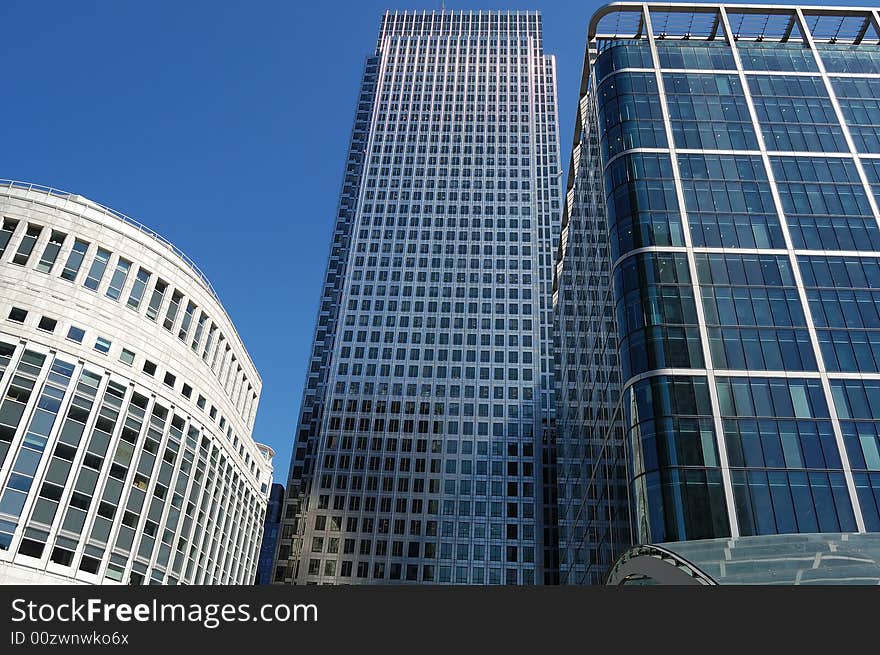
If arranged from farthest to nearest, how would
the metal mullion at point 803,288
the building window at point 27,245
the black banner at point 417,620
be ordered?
the building window at point 27,245, the metal mullion at point 803,288, the black banner at point 417,620

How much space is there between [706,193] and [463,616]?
52862 mm

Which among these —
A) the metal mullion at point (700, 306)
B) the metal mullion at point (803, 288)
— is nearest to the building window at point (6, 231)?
the metal mullion at point (700, 306)

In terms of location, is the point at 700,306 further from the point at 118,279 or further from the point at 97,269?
the point at 97,269

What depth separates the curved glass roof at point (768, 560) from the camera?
106ft

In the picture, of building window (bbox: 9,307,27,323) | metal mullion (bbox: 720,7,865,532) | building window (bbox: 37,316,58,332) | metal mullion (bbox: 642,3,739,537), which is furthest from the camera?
building window (bbox: 37,316,58,332)

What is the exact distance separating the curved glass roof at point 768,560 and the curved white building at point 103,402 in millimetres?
36126

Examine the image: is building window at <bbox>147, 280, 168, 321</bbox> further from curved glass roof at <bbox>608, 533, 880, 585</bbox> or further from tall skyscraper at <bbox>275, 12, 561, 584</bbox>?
tall skyscraper at <bbox>275, 12, 561, 584</bbox>

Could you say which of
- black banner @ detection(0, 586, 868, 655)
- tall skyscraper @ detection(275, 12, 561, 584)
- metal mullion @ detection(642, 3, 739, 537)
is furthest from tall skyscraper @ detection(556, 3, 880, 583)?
tall skyscraper @ detection(275, 12, 561, 584)

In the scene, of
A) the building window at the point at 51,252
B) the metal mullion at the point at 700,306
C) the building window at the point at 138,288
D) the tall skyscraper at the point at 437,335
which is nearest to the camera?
the metal mullion at the point at 700,306

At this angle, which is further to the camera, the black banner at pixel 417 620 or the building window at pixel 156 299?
the building window at pixel 156 299

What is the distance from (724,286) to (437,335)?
77293 millimetres

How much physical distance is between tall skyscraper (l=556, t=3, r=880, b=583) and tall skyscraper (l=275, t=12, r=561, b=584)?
36.5 meters

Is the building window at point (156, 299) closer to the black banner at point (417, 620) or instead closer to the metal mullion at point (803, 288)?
the black banner at point (417, 620)

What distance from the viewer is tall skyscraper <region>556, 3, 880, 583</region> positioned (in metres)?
45.4
